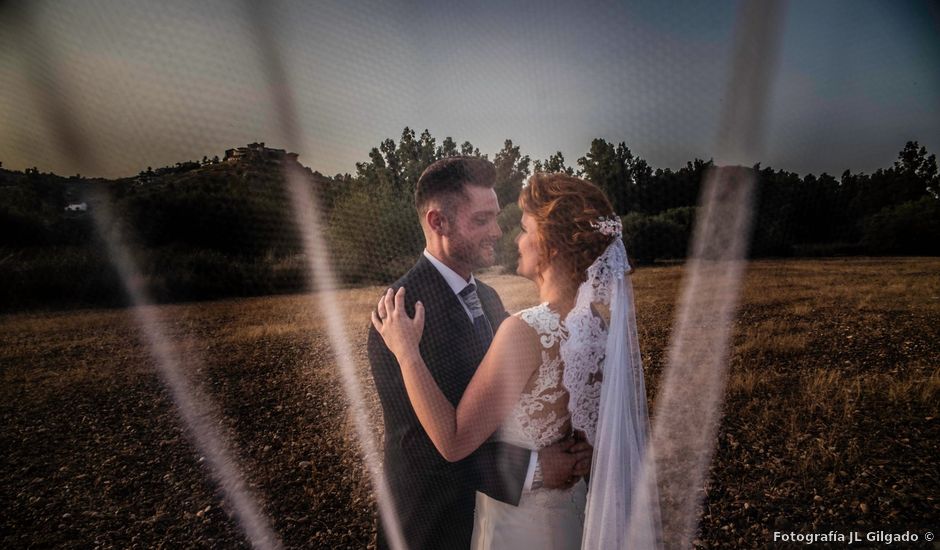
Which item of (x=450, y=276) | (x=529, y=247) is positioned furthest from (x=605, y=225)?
(x=450, y=276)

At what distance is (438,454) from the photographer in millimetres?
1964

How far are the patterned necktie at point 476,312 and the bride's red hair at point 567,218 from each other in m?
0.44

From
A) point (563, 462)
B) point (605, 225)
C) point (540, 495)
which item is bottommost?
point (540, 495)

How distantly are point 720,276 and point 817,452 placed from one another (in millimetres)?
16991

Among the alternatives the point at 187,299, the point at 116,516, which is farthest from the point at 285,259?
the point at 116,516

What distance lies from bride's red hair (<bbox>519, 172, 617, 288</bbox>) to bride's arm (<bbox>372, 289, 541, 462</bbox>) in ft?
1.25

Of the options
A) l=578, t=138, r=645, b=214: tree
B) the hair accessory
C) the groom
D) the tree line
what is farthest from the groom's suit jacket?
the tree line

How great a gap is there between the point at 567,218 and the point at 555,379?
68 cm

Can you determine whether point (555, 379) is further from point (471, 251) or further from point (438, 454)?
point (471, 251)

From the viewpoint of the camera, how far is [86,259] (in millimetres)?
16969

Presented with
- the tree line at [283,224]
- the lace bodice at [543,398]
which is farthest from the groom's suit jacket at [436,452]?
the tree line at [283,224]

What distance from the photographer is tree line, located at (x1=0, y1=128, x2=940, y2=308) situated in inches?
590

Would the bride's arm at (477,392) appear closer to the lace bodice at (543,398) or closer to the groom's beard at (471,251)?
the lace bodice at (543,398)

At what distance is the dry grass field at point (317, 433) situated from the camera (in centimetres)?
399
